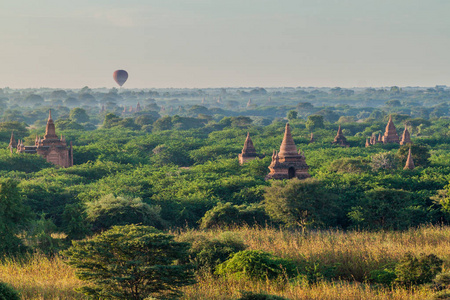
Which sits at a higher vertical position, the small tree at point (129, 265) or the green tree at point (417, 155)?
the small tree at point (129, 265)

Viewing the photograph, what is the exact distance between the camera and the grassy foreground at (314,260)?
17.8 m

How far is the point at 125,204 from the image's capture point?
33.8 metres

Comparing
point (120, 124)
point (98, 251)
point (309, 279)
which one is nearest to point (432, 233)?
point (309, 279)

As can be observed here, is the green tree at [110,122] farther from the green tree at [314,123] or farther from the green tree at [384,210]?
the green tree at [384,210]

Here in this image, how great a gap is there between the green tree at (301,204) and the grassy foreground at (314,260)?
7.36 metres

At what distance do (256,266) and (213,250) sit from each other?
2835mm

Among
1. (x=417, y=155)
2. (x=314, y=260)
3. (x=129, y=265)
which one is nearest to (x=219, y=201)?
(x=314, y=260)

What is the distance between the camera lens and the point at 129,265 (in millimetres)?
15039

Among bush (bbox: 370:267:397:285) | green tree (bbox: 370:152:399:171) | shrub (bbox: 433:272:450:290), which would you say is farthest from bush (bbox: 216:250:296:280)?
green tree (bbox: 370:152:399:171)

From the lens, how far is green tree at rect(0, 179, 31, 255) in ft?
82.6

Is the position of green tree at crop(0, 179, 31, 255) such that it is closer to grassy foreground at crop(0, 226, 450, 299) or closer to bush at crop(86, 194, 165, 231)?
grassy foreground at crop(0, 226, 450, 299)

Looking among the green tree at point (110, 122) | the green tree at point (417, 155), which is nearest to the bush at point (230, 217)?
the green tree at point (417, 155)

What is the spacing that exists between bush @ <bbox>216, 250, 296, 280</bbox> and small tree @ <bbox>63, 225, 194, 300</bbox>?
498 cm

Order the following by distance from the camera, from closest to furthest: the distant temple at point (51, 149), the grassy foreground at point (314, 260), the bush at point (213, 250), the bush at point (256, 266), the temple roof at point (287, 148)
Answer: the grassy foreground at point (314, 260), the bush at point (256, 266), the bush at point (213, 250), the temple roof at point (287, 148), the distant temple at point (51, 149)
